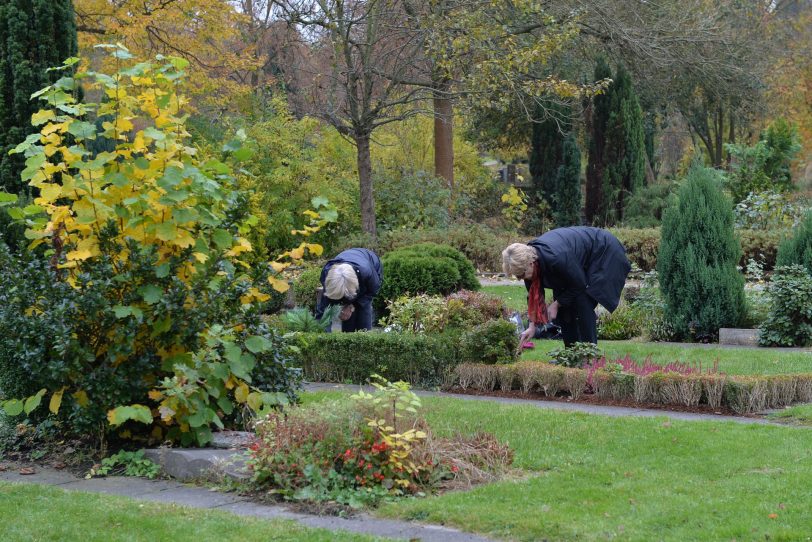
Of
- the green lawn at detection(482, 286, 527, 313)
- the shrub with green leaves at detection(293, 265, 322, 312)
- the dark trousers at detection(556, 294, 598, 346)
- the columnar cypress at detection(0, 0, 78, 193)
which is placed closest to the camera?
the dark trousers at detection(556, 294, 598, 346)

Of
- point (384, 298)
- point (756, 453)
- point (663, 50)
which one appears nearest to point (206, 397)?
point (756, 453)

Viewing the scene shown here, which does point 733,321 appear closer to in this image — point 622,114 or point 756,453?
point 756,453

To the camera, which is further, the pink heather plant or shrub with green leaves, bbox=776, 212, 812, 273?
shrub with green leaves, bbox=776, 212, 812, 273

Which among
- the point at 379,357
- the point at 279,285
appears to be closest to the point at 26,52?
the point at 379,357

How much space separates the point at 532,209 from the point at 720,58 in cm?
645

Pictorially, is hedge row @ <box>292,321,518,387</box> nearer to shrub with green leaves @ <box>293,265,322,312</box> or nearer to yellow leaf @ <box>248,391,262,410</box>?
yellow leaf @ <box>248,391,262,410</box>

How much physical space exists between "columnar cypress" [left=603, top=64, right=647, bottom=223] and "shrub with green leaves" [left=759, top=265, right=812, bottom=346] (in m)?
14.3

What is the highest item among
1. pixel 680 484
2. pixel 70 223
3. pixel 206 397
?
pixel 70 223

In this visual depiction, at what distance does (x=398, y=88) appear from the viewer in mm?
20844

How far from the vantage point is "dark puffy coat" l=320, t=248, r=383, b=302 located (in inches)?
409

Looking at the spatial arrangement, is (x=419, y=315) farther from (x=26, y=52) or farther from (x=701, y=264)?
(x=26, y=52)

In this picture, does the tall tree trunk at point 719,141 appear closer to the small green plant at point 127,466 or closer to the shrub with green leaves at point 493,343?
the shrub with green leaves at point 493,343

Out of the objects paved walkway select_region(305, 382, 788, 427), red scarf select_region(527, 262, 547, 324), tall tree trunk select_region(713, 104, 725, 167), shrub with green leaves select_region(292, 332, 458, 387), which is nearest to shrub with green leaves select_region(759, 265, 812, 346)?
red scarf select_region(527, 262, 547, 324)

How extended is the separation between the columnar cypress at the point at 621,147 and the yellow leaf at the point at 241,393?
19887 millimetres
